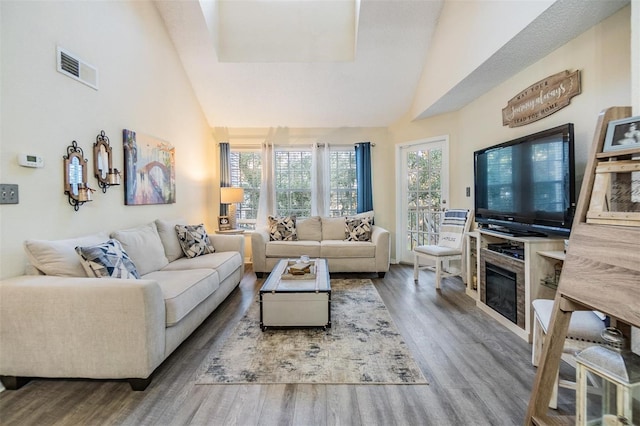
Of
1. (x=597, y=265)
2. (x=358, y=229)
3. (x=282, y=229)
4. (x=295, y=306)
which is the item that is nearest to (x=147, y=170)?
(x=282, y=229)

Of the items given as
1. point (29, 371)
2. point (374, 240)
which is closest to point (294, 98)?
point (374, 240)

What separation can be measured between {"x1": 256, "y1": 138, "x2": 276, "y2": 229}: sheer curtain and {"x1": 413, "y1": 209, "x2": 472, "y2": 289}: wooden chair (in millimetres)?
2589

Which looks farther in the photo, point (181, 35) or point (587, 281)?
point (181, 35)

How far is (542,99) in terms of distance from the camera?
2.63m

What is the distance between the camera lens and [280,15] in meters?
3.77

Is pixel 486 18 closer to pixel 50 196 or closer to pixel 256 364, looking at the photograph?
pixel 256 364

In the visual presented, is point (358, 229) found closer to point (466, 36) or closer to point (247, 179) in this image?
point (247, 179)

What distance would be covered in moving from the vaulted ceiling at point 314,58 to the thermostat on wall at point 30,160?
2.39 metres

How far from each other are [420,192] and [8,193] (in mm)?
4622

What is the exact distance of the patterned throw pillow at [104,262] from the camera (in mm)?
2010

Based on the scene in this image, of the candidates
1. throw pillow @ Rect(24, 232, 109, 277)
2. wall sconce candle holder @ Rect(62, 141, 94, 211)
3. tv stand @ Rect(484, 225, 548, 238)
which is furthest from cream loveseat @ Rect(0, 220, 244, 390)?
tv stand @ Rect(484, 225, 548, 238)

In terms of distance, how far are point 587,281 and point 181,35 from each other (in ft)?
14.7

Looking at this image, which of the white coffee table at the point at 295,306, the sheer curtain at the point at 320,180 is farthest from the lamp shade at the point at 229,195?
the white coffee table at the point at 295,306

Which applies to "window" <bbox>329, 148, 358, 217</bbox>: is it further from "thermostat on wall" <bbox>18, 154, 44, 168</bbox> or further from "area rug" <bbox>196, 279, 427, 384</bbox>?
"thermostat on wall" <bbox>18, 154, 44, 168</bbox>
